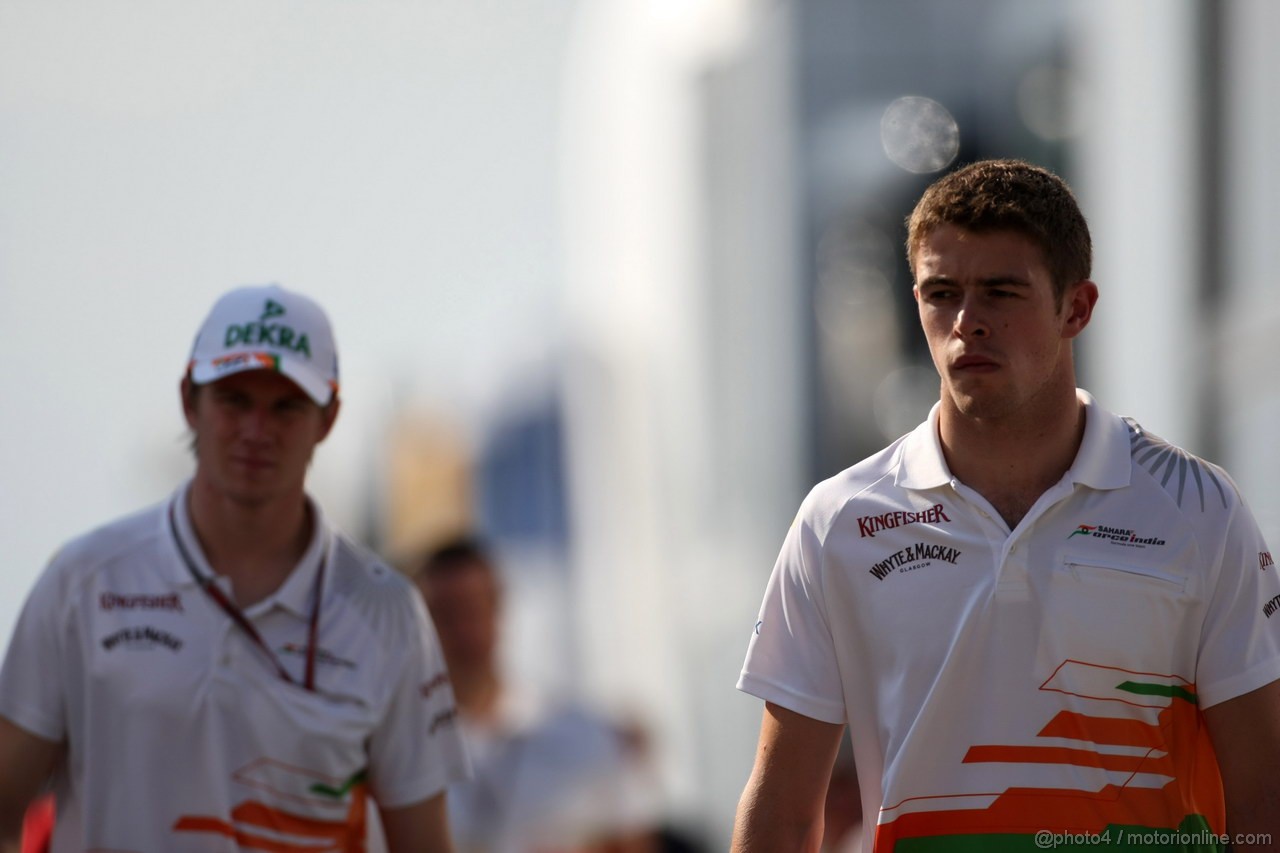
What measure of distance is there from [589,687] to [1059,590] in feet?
41.5

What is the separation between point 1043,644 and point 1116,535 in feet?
0.83

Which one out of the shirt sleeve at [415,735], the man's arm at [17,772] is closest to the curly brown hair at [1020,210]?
the shirt sleeve at [415,735]

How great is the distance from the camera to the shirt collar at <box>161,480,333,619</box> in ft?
13.7

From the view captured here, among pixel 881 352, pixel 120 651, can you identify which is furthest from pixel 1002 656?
pixel 881 352

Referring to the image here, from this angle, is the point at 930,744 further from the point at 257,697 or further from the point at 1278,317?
the point at 1278,317

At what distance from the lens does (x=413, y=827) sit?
14.2ft

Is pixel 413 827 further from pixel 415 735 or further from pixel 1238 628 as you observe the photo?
pixel 1238 628

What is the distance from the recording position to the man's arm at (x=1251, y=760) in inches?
124

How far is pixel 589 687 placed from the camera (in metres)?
15.7

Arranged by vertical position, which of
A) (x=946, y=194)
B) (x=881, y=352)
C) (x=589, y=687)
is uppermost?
(x=946, y=194)

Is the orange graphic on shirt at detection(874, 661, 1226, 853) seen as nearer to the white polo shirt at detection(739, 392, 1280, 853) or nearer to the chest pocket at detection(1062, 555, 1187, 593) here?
the white polo shirt at detection(739, 392, 1280, 853)

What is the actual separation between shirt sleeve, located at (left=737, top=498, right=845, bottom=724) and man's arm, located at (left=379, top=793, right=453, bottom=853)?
1.18 metres

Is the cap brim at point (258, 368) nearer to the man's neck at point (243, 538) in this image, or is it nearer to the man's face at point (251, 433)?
the man's face at point (251, 433)

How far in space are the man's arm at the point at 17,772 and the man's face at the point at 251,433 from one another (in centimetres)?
72
